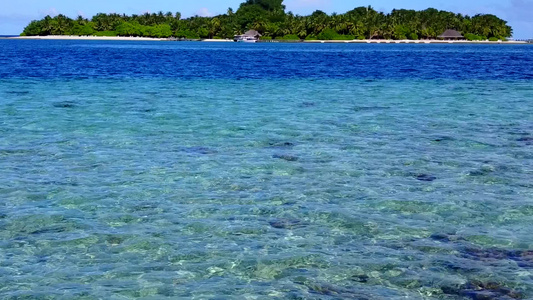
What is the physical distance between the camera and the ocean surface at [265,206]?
929 cm

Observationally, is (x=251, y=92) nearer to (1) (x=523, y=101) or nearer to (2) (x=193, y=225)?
(1) (x=523, y=101)

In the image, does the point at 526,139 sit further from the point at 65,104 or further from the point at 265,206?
the point at 65,104

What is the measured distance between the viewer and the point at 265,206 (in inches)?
509

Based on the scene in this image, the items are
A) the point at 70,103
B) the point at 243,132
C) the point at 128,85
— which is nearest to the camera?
the point at 243,132

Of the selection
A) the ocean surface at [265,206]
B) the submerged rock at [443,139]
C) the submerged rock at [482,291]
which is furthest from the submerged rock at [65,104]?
the submerged rock at [482,291]

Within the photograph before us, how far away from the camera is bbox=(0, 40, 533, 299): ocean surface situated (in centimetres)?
929

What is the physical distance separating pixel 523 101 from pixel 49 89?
2797 centimetres

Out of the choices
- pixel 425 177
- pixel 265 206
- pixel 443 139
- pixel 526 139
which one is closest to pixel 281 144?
pixel 443 139

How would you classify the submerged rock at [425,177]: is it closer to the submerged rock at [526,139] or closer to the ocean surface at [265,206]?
the ocean surface at [265,206]

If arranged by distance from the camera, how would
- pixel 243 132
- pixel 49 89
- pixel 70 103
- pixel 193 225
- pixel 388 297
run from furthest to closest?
1. pixel 49 89
2. pixel 70 103
3. pixel 243 132
4. pixel 193 225
5. pixel 388 297

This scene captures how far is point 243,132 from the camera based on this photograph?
2233 cm

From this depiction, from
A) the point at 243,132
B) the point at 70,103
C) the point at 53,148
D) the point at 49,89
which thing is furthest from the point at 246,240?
the point at 49,89

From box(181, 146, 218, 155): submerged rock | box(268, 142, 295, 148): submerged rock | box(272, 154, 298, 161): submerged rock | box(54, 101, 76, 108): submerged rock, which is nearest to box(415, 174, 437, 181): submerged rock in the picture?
box(272, 154, 298, 161): submerged rock

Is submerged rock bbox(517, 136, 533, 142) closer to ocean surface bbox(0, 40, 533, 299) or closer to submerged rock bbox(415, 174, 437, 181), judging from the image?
ocean surface bbox(0, 40, 533, 299)
